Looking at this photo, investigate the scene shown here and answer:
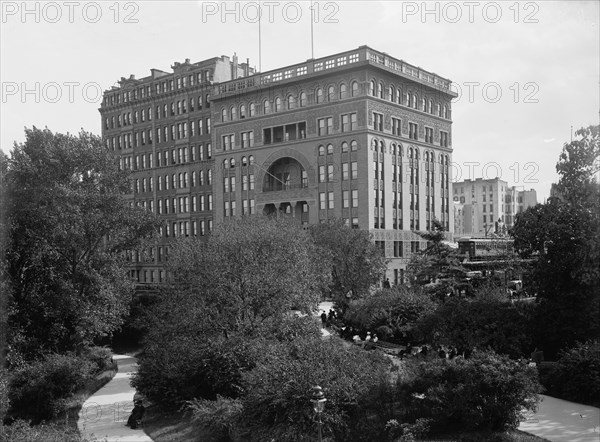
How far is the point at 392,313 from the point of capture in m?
35.5

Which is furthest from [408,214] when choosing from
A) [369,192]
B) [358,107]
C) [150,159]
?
[150,159]

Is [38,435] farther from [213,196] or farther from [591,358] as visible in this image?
[213,196]

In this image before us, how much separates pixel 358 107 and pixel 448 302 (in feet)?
123

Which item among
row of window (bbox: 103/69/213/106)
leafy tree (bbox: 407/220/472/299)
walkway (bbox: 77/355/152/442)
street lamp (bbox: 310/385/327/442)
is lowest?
walkway (bbox: 77/355/152/442)

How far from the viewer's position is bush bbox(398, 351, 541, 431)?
1886 cm

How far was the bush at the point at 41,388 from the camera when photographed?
28250mm

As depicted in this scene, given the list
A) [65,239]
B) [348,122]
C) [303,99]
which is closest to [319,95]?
[303,99]

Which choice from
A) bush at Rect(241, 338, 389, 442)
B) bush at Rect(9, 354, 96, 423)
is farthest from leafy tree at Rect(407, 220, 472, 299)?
bush at Rect(9, 354, 96, 423)

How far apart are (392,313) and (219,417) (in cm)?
1572

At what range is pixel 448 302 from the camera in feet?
95.2

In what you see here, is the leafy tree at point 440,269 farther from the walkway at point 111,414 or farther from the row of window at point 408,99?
the row of window at point 408,99

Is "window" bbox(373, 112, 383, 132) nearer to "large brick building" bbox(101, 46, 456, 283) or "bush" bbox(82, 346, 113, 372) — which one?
"large brick building" bbox(101, 46, 456, 283)

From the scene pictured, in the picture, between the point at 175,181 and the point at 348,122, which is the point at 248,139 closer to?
the point at 348,122

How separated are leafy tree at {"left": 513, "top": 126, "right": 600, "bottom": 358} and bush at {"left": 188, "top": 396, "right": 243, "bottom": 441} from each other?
1395 cm
